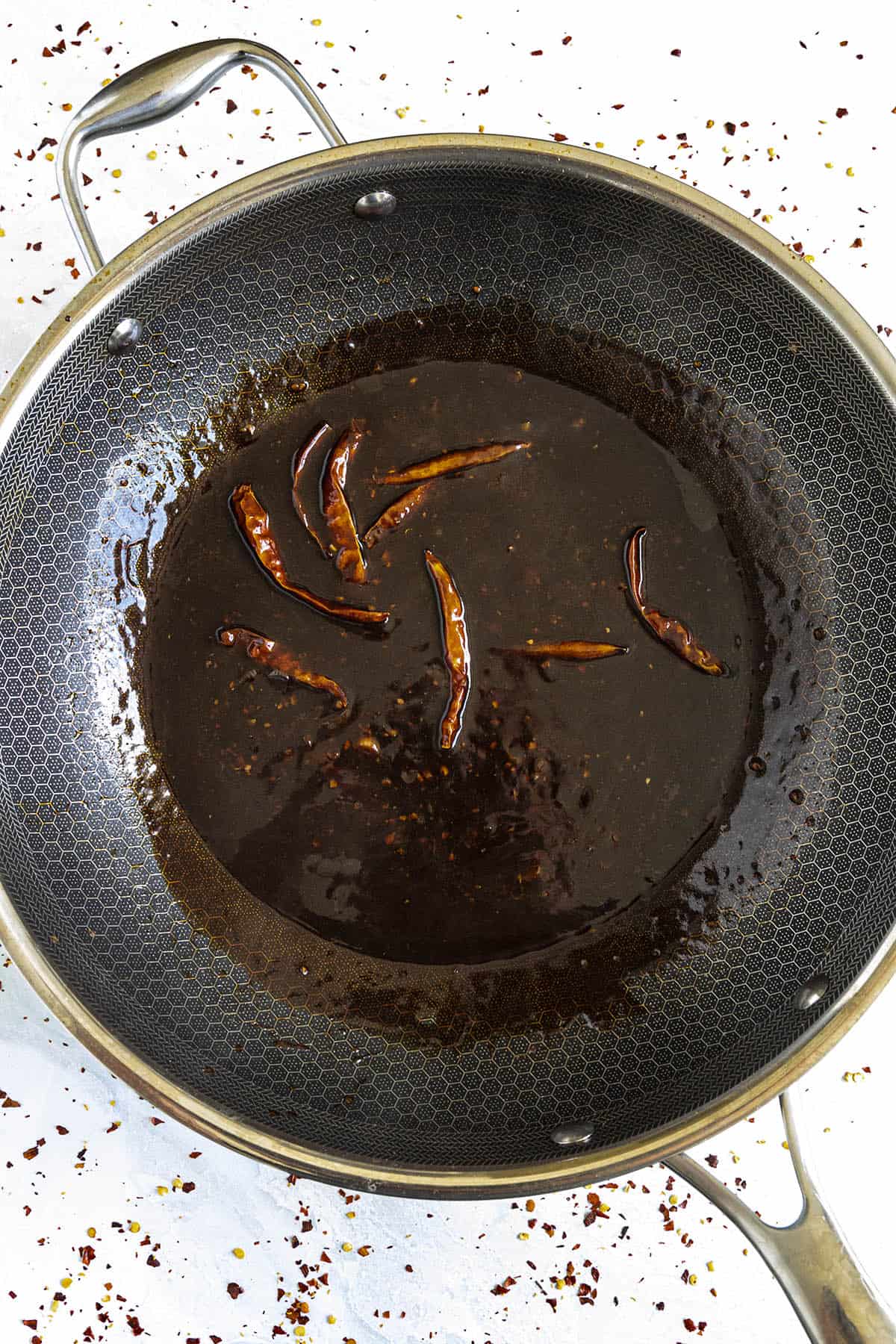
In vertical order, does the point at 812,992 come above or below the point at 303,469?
below

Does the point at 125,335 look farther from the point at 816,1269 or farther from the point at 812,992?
the point at 816,1269

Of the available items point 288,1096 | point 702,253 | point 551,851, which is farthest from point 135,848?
point 702,253

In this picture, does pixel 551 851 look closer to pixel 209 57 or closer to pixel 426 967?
pixel 426 967

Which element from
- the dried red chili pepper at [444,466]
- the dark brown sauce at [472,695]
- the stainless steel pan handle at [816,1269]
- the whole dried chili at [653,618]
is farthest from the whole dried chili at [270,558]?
the stainless steel pan handle at [816,1269]

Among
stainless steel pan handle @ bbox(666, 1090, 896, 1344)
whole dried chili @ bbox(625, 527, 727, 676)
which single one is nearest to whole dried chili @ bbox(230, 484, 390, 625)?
whole dried chili @ bbox(625, 527, 727, 676)

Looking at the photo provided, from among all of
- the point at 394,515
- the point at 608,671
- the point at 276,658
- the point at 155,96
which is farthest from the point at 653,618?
the point at 155,96

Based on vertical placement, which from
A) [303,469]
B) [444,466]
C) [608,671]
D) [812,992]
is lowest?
[812,992]

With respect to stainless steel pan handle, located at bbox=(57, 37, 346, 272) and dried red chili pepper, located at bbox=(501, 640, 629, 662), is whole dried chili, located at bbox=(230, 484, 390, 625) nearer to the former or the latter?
dried red chili pepper, located at bbox=(501, 640, 629, 662)
